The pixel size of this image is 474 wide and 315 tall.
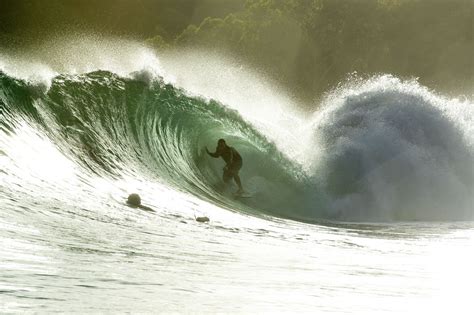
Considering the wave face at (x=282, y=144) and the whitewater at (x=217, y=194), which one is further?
the wave face at (x=282, y=144)

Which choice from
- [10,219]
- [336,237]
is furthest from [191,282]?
[336,237]

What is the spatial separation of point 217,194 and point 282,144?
17.2 feet

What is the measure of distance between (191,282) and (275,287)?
683mm

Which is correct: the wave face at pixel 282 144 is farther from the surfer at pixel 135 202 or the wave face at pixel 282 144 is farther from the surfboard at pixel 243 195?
the surfer at pixel 135 202

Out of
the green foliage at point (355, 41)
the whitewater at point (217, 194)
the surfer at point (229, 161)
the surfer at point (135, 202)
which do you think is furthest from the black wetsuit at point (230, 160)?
the green foliage at point (355, 41)

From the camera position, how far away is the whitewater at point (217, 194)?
7.18 m

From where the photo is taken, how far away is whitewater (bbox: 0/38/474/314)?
7.18 m

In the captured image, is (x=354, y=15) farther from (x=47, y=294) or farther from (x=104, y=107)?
(x=47, y=294)

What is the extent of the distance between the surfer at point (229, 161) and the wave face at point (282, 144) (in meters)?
0.27

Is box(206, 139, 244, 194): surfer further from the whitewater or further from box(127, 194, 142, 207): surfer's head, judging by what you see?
box(127, 194, 142, 207): surfer's head

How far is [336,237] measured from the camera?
559 inches

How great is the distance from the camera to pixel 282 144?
76.8ft

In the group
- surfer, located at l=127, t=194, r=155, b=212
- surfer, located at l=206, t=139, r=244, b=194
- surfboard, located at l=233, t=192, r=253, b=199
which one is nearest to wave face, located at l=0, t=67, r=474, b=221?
surfboard, located at l=233, t=192, r=253, b=199

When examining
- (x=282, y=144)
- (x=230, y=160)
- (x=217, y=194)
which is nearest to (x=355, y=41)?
(x=282, y=144)
